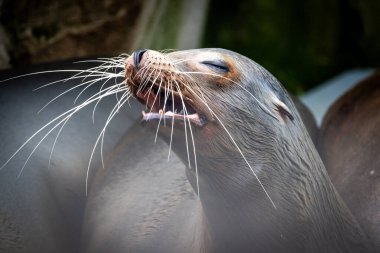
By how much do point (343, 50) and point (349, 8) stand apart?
0.43 m

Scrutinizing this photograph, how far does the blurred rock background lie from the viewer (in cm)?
385

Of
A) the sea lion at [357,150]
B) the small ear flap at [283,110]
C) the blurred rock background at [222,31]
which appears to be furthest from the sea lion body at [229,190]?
the blurred rock background at [222,31]

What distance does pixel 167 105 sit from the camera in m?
2.23

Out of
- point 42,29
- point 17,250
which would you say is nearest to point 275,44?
point 42,29

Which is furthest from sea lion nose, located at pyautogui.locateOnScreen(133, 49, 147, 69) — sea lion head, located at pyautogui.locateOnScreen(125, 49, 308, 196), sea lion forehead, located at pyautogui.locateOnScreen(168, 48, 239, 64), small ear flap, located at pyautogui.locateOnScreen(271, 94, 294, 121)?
small ear flap, located at pyautogui.locateOnScreen(271, 94, 294, 121)

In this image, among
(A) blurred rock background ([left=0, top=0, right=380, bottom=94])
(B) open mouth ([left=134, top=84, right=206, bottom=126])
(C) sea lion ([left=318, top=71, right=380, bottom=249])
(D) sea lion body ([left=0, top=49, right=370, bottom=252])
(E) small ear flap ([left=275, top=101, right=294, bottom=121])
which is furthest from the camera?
(A) blurred rock background ([left=0, top=0, right=380, bottom=94])

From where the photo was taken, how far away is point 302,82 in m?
5.73

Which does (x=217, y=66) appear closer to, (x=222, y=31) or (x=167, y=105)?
(x=167, y=105)

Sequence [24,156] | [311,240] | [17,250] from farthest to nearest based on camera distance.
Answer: [24,156] < [17,250] < [311,240]

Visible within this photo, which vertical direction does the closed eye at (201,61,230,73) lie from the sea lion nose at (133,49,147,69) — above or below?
below

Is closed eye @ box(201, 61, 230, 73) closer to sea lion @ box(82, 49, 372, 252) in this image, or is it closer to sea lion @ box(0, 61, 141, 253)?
sea lion @ box(82, 49, 372, 252)

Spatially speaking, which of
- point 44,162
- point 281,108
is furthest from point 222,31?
point 281,108

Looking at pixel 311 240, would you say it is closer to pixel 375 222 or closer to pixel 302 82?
pixel 375 222

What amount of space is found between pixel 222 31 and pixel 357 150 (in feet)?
7.85
